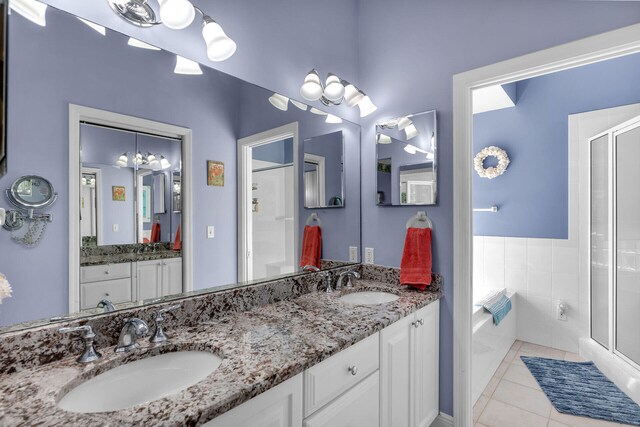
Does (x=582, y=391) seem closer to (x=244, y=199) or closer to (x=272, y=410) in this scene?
(x=272, y=410)

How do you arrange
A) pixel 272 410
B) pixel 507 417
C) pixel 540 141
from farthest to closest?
pixel 540 141, pixel 507 417, pixel 272 410

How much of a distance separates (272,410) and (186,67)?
4.26ft

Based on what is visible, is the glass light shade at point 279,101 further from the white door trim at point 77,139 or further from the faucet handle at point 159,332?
the faucet handle at point 159,332

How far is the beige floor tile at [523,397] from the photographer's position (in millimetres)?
2186

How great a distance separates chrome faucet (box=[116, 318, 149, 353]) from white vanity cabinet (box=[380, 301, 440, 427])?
91cm

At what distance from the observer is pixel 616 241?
2.61 metres

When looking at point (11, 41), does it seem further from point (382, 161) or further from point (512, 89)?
point (512, 89)

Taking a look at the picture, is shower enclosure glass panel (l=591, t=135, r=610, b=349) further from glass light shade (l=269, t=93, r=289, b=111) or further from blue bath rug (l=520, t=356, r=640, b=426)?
glass light shade (l=269, t=93, r=289, b=111)

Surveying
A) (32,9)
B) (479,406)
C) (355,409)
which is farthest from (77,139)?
(479,406)

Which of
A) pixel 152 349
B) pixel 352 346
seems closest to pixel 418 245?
pixel 352 346

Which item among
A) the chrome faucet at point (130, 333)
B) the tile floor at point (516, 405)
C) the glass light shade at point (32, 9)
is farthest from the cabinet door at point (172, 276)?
the tile floor at point (516, 405)

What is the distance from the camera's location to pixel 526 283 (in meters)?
3.32

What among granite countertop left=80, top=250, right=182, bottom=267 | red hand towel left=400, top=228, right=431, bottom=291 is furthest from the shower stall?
granite countertop left=80, top=250, right=182, bottom=267

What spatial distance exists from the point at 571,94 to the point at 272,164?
3.01 metres
